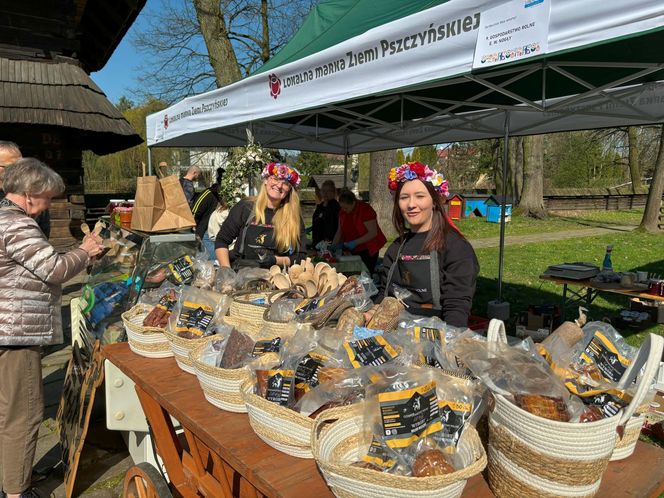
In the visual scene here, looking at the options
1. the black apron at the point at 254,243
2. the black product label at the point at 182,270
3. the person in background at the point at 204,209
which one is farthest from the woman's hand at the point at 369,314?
the person in background at the point at 204,209

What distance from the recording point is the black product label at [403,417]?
115 cm

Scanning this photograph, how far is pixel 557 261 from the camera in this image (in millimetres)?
9594

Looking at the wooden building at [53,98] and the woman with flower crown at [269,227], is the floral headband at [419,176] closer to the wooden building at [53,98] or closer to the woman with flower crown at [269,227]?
the woman with flower crown at [269,227]

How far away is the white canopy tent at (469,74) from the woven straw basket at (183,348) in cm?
160

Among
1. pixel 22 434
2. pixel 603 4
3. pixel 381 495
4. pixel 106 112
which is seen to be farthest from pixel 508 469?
pixel 106 112

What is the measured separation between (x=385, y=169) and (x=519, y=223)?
24.1 feet

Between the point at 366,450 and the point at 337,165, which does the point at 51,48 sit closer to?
the point at 366,450

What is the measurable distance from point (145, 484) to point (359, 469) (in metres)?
1.39

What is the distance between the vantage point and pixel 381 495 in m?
1.03

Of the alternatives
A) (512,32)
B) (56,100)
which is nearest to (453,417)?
(512,32)

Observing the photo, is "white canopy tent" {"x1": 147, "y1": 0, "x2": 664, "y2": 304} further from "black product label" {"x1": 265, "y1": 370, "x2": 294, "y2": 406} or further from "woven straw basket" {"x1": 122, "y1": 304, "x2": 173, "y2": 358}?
"woven straw basket" {"x1": 122, "y1": 304, "x2": 173, "y2": 358}

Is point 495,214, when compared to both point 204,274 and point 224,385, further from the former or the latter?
point 224,385

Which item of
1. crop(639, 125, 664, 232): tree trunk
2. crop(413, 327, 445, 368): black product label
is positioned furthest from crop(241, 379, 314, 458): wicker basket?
crop(639, 125, 664, 232): tree trunk

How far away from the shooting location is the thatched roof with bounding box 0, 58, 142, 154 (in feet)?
22.4
